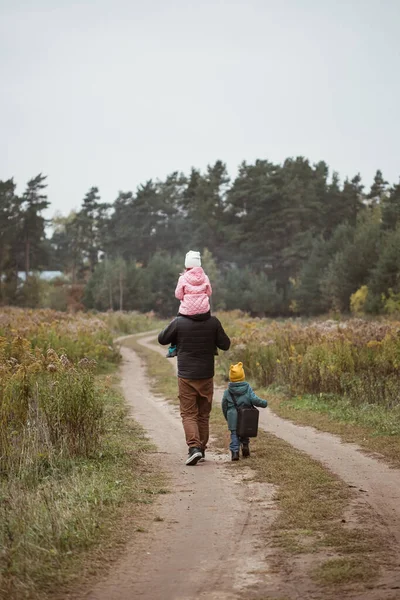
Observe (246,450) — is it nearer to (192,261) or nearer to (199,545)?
(192,261)

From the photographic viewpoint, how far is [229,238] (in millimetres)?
89438

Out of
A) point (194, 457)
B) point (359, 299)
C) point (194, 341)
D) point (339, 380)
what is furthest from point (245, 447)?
point (359, 299)

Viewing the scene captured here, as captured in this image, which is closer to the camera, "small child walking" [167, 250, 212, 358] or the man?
"small child walking" [167, 250, 212, 358]

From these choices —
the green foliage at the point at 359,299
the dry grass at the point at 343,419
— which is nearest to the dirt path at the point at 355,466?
the dry grass at the point at 343,419

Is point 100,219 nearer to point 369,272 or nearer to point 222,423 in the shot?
point 369,272

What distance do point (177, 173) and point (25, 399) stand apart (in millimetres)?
99849

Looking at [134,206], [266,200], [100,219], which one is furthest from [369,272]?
[100,219]

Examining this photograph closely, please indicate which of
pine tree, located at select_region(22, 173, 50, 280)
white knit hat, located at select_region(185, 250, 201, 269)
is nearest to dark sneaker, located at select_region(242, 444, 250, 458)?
white knit hat, located at select_region(185, 250, 201, 269)

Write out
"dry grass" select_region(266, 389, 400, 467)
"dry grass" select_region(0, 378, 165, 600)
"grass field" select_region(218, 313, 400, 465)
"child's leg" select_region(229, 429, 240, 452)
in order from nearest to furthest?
"dry grass" select_region(0, 378, 165, 600) → "child's leg" select_region(229, 429, 240, 452) → "dry grass" select_region(266, 389, 400, 467) → "grass field" select_region(218, 313, 400, 465)

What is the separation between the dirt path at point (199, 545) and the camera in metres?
5.34

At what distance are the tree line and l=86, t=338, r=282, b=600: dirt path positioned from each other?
177 ft

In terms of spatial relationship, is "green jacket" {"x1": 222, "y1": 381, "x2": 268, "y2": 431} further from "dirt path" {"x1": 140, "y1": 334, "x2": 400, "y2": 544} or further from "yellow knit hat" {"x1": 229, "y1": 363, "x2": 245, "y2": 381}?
"dirt path" {"x1": 140, "y1": 334, "x2": 400, "y2": 544}

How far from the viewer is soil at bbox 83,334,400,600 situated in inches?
209

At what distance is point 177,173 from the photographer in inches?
4267
